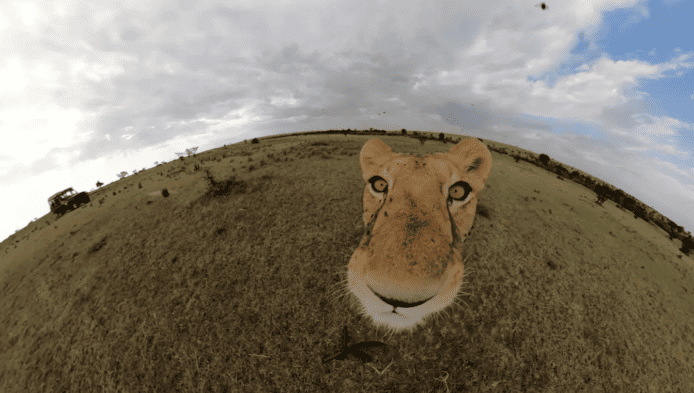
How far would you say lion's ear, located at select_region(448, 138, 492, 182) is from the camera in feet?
14.0

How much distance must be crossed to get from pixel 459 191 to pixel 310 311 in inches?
205

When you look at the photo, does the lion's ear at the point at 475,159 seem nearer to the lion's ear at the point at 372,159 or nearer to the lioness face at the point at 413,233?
the lioness face at the point at 413,233

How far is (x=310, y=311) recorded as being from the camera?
6.29 meters

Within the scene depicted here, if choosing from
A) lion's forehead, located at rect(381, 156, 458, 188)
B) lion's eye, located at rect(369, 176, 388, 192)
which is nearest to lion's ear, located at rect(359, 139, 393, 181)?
lion's eye, located at rect(369, 176, 388, 192)

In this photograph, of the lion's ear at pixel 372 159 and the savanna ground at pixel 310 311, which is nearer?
the lion's ear at pixel 372 159

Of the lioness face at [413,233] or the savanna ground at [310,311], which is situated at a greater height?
the lioness face at [413,233]

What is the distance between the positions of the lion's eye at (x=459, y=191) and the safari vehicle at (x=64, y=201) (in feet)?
88.4

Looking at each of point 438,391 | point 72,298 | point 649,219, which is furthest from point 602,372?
point 649,219

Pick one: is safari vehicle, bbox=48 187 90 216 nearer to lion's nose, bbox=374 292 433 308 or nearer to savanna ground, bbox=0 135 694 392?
savanna ground, bbox=0 135 694 392

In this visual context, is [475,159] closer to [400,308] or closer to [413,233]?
[413,233]

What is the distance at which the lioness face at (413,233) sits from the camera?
8.56ft

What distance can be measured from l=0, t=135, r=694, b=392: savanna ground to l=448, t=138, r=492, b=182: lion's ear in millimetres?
2584

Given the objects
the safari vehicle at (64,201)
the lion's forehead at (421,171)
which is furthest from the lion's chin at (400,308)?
the safari vehicle at (64,201)

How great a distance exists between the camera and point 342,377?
16.8 ft
